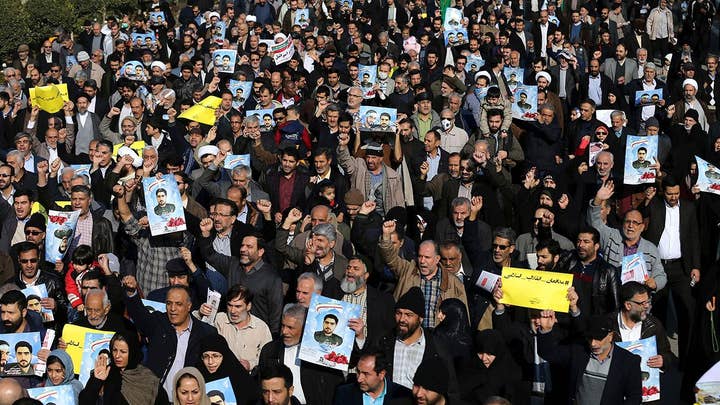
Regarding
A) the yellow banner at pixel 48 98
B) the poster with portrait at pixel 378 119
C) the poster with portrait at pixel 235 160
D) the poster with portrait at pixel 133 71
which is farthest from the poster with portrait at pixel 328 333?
the poster with portrait at pixel 133 71

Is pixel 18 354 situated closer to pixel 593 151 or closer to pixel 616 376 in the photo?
pixel 616 376

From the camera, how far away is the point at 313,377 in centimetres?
941

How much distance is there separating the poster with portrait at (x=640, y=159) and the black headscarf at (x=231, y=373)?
5.55 m

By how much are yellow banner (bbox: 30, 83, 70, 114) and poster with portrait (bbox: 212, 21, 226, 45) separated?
4.64 meters

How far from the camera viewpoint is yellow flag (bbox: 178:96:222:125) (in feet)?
53.1

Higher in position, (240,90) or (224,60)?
(224,60)

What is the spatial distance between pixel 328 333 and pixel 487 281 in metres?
1.73

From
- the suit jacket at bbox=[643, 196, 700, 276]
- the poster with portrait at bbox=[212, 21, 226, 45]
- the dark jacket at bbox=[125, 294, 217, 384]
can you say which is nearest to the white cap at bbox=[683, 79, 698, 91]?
the suit jacket at bbox=[643, 196, 700, 276]

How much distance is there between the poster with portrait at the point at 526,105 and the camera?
16.0m

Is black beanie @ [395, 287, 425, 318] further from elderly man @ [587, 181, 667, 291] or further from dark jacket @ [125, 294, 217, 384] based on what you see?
elderly man @ [587, 181, 667, 291]

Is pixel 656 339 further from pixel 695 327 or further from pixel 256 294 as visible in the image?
pixel 256 294

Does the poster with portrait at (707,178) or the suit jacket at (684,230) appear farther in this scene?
the poster with portrait at (707,178)

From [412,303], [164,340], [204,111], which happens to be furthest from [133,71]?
[412,303]

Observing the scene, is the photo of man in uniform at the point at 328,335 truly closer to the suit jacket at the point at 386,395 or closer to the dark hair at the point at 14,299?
the suit jacket at the point at 386,395
